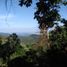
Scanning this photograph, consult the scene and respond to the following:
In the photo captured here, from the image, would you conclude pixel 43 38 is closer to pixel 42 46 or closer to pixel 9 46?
pixel 42 46

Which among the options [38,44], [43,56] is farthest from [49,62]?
→ [38,44]

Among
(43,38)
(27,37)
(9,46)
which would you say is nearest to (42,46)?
(43,38)

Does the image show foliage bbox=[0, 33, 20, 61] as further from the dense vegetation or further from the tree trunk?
the tree trunk

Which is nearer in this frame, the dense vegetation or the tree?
the dense vegetation

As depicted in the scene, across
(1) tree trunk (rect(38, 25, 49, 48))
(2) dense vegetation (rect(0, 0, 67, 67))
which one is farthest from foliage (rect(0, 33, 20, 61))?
(1) tree trunk (rect(38, 25, 49, 48))

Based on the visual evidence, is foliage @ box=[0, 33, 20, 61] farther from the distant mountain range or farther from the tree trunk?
the tree trunk

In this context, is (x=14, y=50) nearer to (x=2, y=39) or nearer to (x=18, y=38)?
(x=18, y=38)

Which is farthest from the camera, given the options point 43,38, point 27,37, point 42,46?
point 27,37

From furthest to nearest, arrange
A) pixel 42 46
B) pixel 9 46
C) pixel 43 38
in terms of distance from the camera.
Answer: pixel 9 46
pixel 43 38
pixel 42 46

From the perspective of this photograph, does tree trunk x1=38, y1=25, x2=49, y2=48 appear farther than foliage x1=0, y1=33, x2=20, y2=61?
No

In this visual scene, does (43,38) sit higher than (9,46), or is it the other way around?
(43,38)

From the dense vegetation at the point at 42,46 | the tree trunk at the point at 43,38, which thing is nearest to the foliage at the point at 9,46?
the dense vegetation at the point at 42,46

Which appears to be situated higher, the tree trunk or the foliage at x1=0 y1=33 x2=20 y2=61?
the tree trunk

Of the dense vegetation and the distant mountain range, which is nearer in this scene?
the dense vegetation
